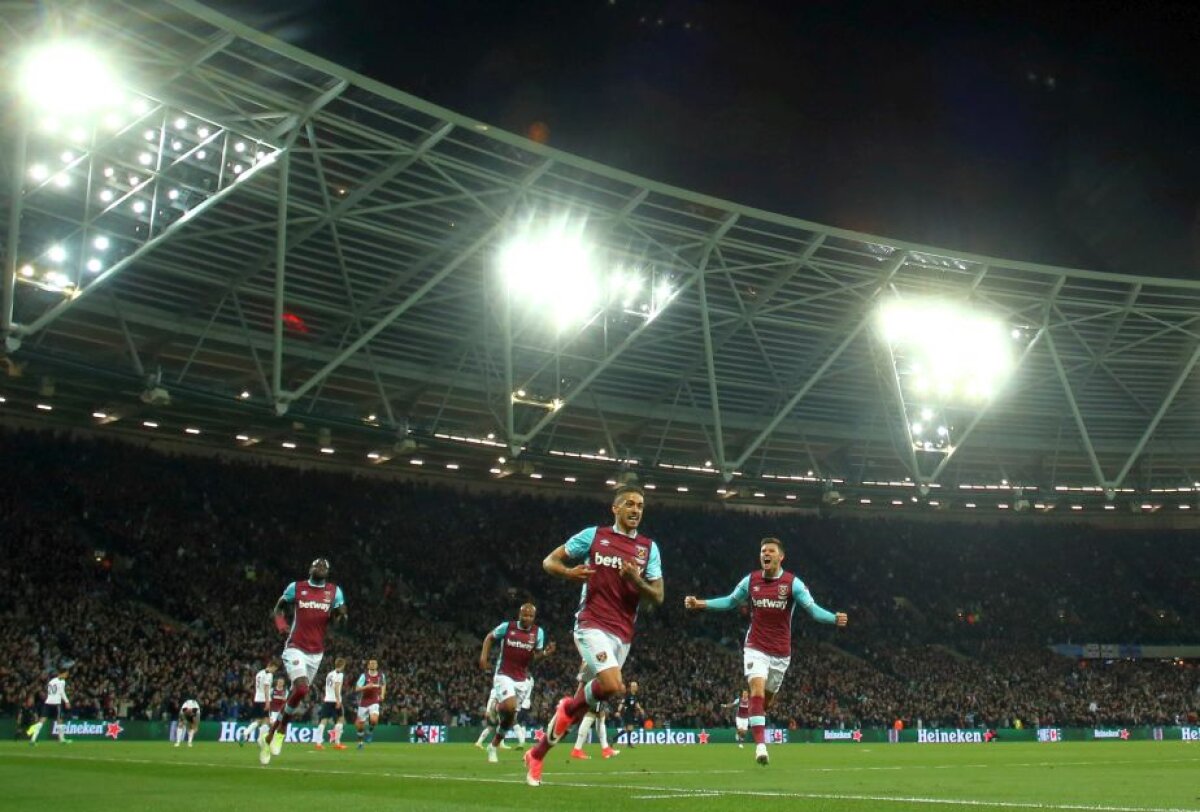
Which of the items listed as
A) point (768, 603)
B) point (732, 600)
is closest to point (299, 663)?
point (732, 600)

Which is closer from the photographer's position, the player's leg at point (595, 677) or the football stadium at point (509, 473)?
the player's leg at point (595, 677)

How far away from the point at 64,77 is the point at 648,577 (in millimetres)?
18662

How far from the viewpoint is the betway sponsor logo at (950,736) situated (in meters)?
45.1

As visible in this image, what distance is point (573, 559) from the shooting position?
34.4 ft

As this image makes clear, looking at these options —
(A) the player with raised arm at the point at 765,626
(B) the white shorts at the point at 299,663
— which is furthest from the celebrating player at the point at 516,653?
(A) the player with raised arm at the point at 765,626

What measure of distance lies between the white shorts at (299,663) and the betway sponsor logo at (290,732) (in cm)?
1658

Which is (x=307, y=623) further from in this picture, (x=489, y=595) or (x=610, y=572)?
(x=489, y=595)

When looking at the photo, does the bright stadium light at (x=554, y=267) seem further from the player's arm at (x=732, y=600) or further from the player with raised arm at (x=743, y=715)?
the player's arm at (x=732, y=600)

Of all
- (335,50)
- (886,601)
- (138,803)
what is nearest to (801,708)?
(886,601)

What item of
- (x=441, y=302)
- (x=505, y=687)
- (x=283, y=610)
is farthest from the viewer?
(x=441, y=302)

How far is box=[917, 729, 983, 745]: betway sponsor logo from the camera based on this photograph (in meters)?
45.1

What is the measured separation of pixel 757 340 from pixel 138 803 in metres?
33.7

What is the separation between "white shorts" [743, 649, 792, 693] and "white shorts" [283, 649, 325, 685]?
5.83 meters

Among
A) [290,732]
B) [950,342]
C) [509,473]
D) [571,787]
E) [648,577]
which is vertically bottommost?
[571,787]
